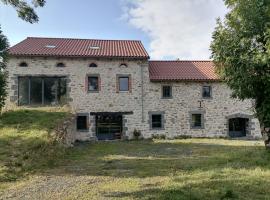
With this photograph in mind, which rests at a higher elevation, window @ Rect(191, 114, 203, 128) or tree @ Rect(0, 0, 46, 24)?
tree @ Rect(0, 0, 46, 24)

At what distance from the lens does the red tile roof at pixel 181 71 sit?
27.5 m

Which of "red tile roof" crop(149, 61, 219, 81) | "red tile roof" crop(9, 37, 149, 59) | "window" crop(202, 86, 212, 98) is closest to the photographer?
"red tile roof" crop(9, 37, 149, 59)

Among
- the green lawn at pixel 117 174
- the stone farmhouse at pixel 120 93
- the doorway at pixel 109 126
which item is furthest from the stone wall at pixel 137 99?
the green lawn at pixel 117 174

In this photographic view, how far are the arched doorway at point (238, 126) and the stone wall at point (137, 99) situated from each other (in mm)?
519

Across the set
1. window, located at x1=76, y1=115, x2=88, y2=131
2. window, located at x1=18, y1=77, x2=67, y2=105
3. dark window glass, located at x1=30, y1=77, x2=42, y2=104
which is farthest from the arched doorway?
dark window glass, located at x1=30, y1=77, x2=42, y2=104

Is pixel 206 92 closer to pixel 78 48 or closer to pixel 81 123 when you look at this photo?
pixel 81 123

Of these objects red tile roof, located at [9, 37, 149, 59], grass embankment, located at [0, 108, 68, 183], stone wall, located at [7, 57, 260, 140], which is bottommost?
grass embankment, located at [0, 108, 68, 183]

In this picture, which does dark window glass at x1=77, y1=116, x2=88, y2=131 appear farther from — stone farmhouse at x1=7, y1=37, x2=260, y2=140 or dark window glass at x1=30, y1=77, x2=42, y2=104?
dark window glass at x1=30, y1=77, x2=42, y2=104

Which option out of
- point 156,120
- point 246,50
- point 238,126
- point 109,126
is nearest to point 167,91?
point 156,120

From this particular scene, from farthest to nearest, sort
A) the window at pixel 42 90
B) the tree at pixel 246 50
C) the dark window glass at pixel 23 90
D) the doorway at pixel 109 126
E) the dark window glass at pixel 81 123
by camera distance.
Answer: the doorway at pixel 109 126 < the dark window glass at pixel 81 123 < the window at pixel 42 90 < the dark window glass at pixel 23 90 < the tree at pixel 246 50

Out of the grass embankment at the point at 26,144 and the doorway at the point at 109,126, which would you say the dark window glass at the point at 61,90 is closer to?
the doorway at the point at 109,126

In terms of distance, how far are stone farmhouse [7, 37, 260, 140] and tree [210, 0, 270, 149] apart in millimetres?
12797

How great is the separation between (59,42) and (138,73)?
714cm

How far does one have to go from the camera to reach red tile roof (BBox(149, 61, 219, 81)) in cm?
2750
